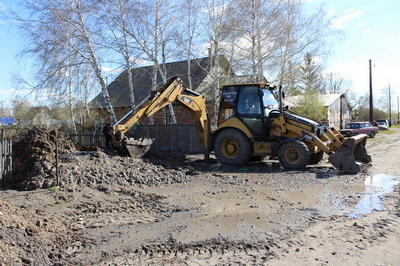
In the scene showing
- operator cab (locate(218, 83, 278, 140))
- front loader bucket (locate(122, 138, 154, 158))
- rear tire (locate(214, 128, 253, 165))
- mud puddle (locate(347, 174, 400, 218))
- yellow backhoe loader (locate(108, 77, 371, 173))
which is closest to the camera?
mud puddle (locate(347, 174, 400, 218))

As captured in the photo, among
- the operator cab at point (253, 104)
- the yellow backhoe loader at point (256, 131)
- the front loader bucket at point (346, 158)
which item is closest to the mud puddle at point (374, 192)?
the front loader bucket at point (346, 158)

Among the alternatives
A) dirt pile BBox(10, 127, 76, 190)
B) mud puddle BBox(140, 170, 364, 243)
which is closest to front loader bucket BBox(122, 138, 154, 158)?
dirt pile BBox(10, 127, 76, 190)

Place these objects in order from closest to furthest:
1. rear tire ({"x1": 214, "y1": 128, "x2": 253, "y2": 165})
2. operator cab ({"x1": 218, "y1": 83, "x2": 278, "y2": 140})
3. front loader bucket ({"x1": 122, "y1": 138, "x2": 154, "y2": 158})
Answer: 1. front loader bucket ({"x1": 122, "y1": 138, "x2": 154, "y2": 158})
2. operator cab ({"x1": 218, "y1": 83, "x2": 278, "y2": 140})
3. rear tire ({"x1": 214, "y1": 128, "x2": 253, "y2": 165})

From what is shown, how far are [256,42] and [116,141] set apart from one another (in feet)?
36.0

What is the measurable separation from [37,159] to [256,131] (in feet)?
23.5

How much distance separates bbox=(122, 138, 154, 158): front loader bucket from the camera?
10.9 m

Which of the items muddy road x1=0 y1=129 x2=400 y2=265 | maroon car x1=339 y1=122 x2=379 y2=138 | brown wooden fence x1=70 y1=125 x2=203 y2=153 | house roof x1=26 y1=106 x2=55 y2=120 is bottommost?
muddy road x1=0 y1=129 x2=400 y2=265

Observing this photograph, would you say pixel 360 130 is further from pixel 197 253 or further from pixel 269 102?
pixel 197 253

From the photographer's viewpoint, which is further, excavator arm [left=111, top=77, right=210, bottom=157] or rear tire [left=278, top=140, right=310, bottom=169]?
rear tire [left=278, top=140, right=310, bottom=169]

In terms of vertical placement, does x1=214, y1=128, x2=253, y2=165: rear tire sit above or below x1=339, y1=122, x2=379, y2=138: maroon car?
below

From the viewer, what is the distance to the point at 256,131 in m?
12.0

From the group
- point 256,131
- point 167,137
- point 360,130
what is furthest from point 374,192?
point 360,130

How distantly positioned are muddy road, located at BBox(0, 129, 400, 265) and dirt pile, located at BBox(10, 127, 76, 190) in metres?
0.34

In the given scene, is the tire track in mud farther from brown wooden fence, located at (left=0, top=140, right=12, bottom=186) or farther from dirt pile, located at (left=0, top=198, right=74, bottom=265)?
brown wooden fence, located at (left=0, top=140, right=12, bottom=186)
